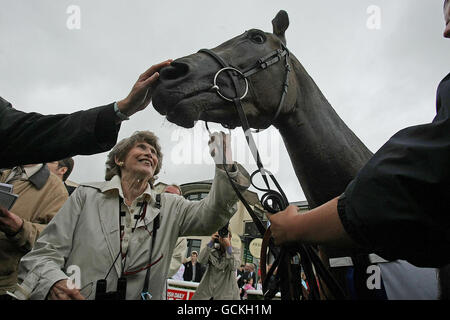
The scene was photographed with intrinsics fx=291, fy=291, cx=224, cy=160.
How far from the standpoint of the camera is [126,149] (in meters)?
3.05

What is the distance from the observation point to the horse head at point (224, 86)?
1949 millimetres

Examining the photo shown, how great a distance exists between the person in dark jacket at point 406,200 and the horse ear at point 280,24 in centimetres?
187

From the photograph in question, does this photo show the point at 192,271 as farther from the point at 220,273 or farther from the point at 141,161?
the point at 141,161

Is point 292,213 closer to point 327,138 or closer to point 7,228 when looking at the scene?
point 327,138

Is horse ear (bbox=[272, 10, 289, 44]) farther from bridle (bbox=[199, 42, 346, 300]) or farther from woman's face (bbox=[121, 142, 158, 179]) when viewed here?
woman's face (bbox=[121, 142, 158, 179])

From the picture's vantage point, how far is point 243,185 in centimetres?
221

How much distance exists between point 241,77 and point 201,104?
426mm

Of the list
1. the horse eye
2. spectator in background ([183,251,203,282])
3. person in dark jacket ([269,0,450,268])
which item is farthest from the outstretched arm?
spectator in background ([183,251,203,282])

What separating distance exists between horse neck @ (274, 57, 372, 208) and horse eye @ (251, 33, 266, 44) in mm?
498

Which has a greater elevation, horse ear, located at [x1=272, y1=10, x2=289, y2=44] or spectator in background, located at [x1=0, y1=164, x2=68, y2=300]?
horse ear, located at [x1=272, y1=10, x2=289, y2=44]

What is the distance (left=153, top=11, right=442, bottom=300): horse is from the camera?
1.99m

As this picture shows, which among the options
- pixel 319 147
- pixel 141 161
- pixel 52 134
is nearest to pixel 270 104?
pixel 319 147

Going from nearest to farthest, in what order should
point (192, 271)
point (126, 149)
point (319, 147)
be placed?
point (319, 147)
point (126, 149)
point (192, 271)

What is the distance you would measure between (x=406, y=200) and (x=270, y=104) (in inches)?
55.8
